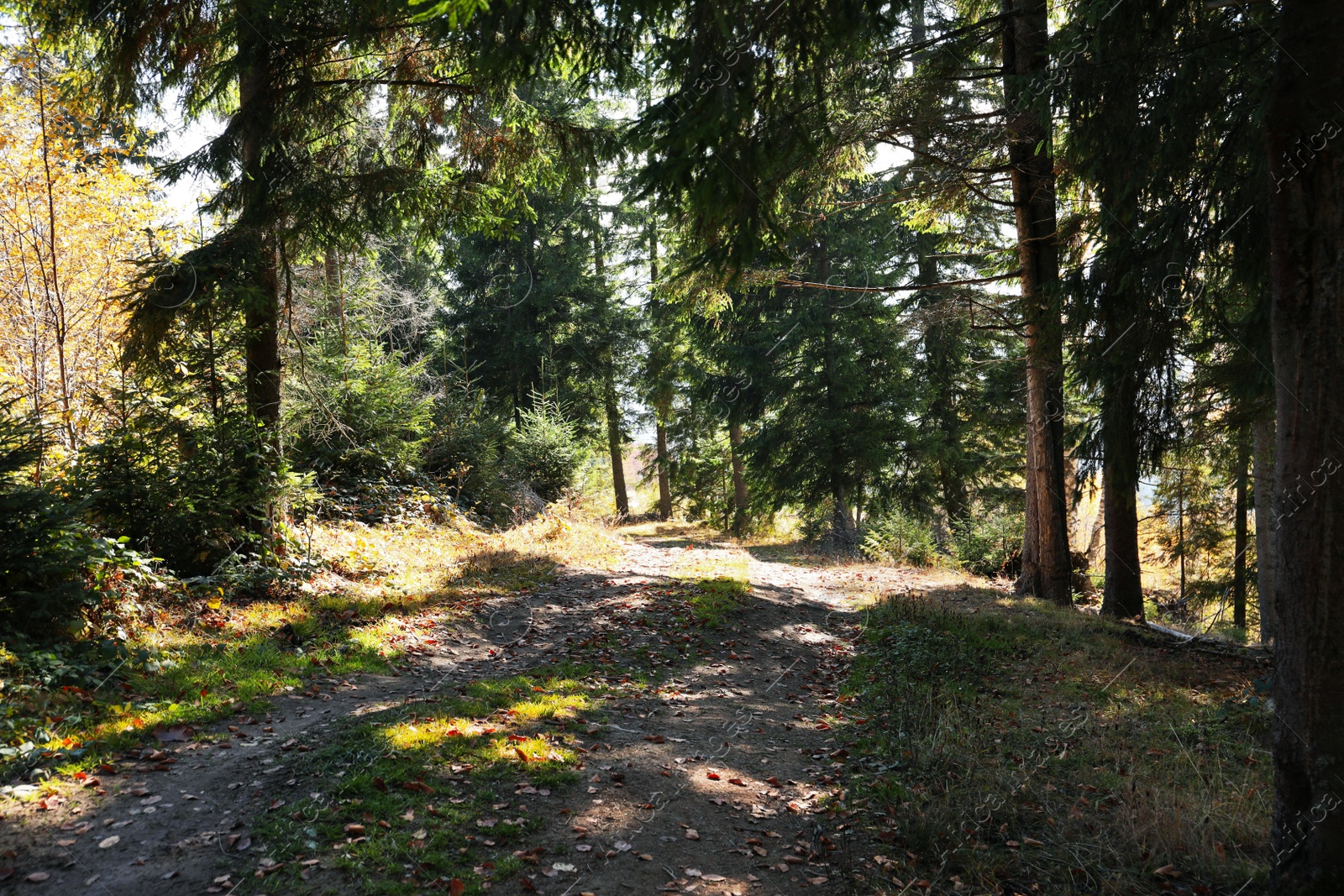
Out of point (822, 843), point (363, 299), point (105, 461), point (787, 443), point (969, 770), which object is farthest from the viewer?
point (787, 443)

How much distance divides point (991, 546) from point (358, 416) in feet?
45.3

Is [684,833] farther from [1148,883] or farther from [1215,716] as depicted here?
[1215,716]

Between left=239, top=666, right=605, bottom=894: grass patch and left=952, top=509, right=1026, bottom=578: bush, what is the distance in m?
12.8

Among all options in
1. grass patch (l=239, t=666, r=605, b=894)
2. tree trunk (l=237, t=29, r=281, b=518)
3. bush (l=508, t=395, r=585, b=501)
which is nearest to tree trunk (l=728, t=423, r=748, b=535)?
bush (l=508, t=395, r=585, b=501)

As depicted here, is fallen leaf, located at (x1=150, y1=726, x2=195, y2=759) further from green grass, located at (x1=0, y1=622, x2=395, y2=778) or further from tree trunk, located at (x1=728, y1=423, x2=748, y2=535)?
tree trunk, located at (x1=728, y1=423, x2=748, y2=535)

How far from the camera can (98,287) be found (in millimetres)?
10367

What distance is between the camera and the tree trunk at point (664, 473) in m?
27.3

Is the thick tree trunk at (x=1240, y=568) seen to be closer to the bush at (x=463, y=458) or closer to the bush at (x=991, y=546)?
the bush at (x=991, y=546)

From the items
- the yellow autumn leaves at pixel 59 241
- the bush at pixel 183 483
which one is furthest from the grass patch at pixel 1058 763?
the yellow autumn leaves at pixel 59 241

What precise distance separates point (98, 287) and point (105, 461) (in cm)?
444

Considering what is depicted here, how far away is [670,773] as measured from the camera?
17.3ft

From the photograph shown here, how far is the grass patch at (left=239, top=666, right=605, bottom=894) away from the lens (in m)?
3.69

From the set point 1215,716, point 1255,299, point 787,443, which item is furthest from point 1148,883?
point 787,443

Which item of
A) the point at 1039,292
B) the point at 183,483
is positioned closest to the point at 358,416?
the point at 183,483
